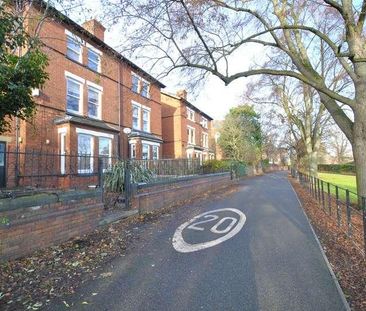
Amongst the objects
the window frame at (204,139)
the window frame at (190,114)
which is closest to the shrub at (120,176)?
the window frame at (190,114)

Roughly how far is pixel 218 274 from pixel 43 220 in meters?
3.58

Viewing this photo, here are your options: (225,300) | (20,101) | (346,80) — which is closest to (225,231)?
(225,300)

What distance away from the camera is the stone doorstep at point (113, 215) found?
8094mm

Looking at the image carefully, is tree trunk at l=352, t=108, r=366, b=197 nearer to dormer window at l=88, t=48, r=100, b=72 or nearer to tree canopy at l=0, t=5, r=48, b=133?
tree canopy at l=0, t=5, r=48, b=133

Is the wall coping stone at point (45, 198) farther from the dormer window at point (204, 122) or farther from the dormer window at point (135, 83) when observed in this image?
the dormer window at point (204, 122)

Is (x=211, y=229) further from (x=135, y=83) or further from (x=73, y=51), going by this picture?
(x=135, y=83)

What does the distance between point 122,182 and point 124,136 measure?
40.4ft

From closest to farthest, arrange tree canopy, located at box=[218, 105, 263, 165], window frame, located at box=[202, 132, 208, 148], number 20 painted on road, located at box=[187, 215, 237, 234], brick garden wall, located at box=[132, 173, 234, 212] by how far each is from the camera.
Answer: number 20 painted on road, located at box=[187, 215, 237, 234], brick garden wall, located at box=[132, 173, 234, 212], tree canopy, located at box=[218, 105, 263, 165], window frame, located at box=[202, 132, 208, 148]

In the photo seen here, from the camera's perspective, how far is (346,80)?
2231cm

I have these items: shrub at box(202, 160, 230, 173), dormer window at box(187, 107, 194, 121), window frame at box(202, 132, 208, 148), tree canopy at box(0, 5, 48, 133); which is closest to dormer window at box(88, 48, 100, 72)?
shrub at box(202, 160, 230, 173)

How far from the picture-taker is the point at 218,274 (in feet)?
15.9

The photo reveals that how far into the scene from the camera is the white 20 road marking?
21.0ft

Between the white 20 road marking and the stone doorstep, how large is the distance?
1.82 m

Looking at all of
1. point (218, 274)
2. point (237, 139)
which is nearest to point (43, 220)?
point (218, 274)
